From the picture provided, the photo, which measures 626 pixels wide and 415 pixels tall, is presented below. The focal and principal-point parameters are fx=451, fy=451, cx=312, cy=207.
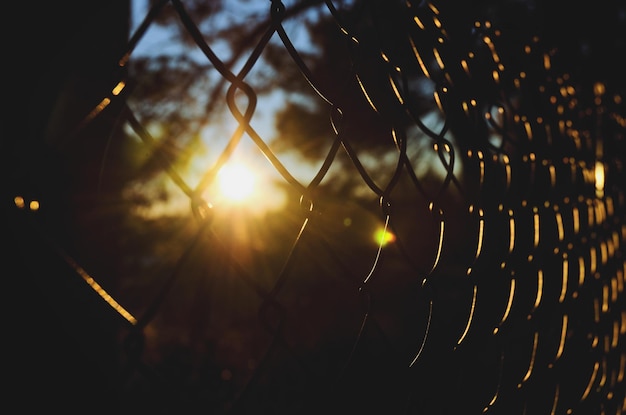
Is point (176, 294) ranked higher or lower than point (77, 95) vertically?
higher

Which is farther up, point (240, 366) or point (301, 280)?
point (301, 280)

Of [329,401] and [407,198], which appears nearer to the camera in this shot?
[329,401]

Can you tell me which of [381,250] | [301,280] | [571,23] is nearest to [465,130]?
[381,250]

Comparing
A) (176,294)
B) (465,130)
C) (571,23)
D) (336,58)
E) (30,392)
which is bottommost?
(30,392)

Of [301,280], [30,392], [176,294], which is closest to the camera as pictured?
[30,392]

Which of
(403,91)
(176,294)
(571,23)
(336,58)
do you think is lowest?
(403,91)

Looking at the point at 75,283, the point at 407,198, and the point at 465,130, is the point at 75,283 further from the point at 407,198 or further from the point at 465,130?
the point at 407,198

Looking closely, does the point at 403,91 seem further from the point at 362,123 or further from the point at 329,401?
the point at 362,123

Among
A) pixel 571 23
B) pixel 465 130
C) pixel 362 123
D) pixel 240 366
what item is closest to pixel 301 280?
pixel 240 366

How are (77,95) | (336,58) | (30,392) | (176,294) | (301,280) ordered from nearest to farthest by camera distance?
(30,392) < (77,95) < (336,58) < (301,280) < (176,294)
